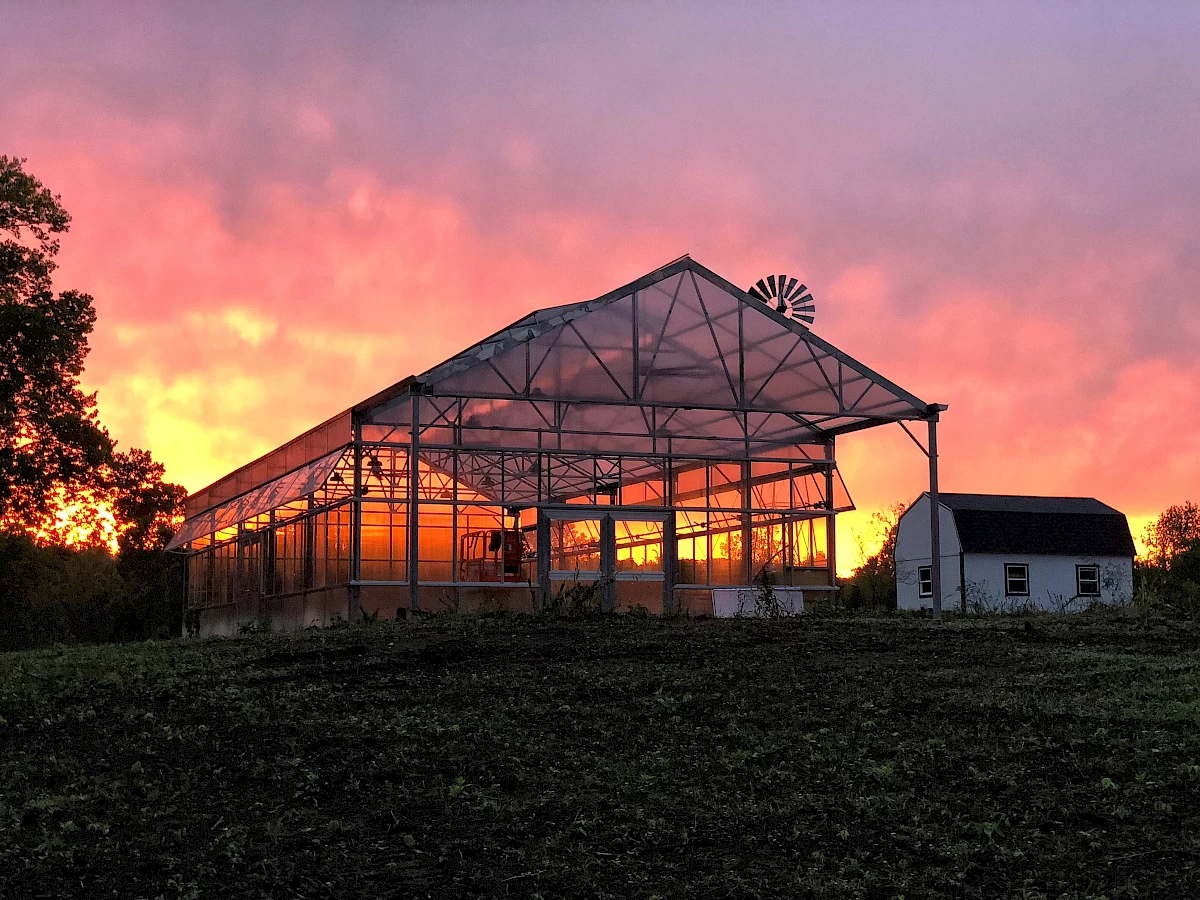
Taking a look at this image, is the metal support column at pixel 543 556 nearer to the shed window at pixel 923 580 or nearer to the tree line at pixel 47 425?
the tree line at pixel 47 425

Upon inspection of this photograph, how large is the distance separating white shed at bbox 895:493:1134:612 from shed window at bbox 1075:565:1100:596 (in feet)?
0.11

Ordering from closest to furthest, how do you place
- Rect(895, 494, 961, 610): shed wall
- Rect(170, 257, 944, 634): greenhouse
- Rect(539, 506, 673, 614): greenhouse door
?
Rect(170, 257, 944, 634): greenhouse
Rect(539, 506, 673, 614): greenhouse door
Rect(895, 494, 961, 610): shed wall

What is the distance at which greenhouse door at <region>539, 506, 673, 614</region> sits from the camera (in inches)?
1032

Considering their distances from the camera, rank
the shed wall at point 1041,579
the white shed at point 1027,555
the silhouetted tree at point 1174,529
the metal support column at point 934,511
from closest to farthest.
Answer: the metal support column at point 934,511
the shed wall at point 1041,579
the white shed at point 1027,555
the silhouetted tree at point 1174,529

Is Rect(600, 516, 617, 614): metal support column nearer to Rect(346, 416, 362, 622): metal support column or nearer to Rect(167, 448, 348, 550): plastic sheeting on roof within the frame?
Rect(346, 416, 362, 622): metal support column

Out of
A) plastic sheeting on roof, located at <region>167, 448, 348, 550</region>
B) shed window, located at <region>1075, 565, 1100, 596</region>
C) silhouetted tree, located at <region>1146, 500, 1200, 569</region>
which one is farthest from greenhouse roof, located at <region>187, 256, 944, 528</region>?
silhouetted tree, located at <region>1146, 500, 1200, 569</region>

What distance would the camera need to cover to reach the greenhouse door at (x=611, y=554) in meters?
26.2

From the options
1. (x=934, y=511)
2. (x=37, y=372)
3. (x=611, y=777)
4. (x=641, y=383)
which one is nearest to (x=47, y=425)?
(x=37, y=372)

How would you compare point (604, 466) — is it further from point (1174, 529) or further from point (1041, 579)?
point (1174, 529)

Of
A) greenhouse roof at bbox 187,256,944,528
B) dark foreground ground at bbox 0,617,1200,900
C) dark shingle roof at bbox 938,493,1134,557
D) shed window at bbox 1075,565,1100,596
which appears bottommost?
dark foreground ground at bbox 0,617,1200,900

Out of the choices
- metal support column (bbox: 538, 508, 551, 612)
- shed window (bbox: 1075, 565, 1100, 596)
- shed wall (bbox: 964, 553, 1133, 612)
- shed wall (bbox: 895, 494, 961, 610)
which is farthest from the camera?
shed window (bbox: 1075, 565, 1100, 596)

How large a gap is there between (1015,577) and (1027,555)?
816 mm

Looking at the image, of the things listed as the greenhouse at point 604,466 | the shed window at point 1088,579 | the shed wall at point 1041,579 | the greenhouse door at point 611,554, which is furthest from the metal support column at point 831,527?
the shed window at point 1088,579

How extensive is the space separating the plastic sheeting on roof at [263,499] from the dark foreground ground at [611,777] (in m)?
12.4
